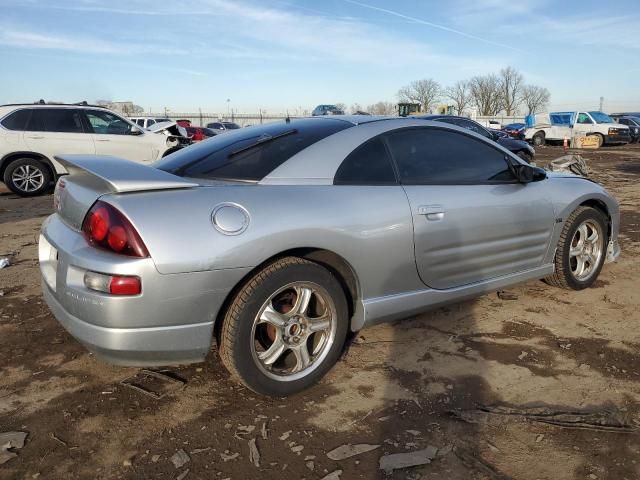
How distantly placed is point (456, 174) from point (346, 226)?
3.55 feet

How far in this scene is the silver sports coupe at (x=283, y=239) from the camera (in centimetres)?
231

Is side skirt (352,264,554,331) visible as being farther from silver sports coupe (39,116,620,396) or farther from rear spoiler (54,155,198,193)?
rear spoiler (54,155,198,193)

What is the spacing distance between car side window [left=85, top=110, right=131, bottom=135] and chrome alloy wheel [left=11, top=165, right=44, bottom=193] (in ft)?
4.43

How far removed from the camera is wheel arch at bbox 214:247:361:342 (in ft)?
8.23

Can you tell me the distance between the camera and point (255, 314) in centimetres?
251

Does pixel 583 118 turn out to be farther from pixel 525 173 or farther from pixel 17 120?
pixel 525 173

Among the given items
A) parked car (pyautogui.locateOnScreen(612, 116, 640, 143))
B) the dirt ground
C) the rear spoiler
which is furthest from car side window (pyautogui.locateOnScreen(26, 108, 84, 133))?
parked car (pyautogui.locateOnScreen(612, 116, 640, 143))

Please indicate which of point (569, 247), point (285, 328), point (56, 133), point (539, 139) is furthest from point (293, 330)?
point (539, 139)

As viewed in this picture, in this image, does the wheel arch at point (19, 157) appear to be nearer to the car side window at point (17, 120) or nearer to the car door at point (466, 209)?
the car side window at point (17, 120)

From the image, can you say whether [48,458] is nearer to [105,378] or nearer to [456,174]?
[105,378]

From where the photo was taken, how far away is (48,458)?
221cm

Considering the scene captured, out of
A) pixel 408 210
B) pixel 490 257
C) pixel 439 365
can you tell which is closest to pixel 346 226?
pixel 408 210

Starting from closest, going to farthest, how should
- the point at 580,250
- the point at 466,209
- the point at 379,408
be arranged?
the point at 379,408 → the point at 466,209 → the point at 580,250

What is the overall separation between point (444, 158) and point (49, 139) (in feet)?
29.1
